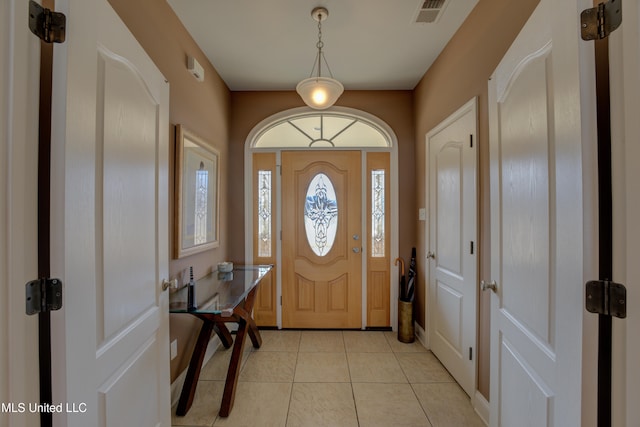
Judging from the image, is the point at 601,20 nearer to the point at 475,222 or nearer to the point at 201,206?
the point at 475,222

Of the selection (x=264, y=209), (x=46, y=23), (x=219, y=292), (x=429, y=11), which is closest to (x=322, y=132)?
(x=264, y=209)

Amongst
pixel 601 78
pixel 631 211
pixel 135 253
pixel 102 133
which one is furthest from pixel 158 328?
pixel 601 78

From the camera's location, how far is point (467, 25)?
206 centimetres

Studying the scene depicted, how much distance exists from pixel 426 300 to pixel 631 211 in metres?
2.26

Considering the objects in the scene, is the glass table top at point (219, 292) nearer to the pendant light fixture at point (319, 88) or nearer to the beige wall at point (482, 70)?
the pendant light fixture at point (319, 88)

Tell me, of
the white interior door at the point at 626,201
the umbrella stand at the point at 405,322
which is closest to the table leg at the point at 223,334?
the umbrella stand at the point at 405,322

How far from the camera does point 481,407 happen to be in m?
1.85

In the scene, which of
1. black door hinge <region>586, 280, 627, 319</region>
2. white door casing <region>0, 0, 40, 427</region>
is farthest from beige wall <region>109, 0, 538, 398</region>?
black door hinge <region>586, 280, 627, 319</region>

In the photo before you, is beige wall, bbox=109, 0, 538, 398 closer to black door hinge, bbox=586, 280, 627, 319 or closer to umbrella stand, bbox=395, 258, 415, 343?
umbrella stand, bbox=395, 258, 415, 343

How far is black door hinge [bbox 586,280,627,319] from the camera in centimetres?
74

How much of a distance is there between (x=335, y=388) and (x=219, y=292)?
115cm

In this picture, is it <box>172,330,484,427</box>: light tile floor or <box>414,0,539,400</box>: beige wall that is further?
<box>172,330,484,427</box>: light tile floor

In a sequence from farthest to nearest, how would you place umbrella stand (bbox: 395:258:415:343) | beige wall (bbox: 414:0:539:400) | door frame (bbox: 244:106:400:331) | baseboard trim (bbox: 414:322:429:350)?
door frame (bbox: 244:106:400:331) → umbrella stand (bbox: 395:258:415:343) → baseboard trim (bbox: 414:322:429:350) → beige wall (bbox: 414:0:539:400)

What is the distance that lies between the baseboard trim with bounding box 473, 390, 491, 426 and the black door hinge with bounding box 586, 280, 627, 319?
142 cm
